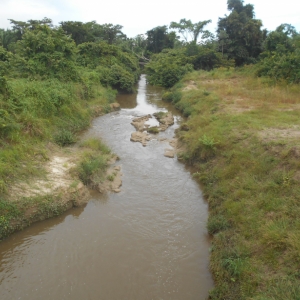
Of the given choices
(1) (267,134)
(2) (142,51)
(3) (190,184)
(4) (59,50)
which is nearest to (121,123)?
(4) (59,50)

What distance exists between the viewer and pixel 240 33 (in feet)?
114

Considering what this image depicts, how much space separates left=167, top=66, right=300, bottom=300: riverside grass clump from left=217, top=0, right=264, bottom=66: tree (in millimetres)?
20703

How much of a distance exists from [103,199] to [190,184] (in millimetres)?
3781

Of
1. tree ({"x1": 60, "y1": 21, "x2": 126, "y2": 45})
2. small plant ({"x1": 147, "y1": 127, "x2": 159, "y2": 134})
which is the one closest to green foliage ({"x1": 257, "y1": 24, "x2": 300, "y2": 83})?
small plant ({"x1": 147, "y1": 127, "x2": 159, "y2": 134})

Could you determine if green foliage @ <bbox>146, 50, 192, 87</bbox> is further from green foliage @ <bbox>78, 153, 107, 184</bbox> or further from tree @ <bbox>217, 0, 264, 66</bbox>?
green foliage @ <bbox>78, 153, 107, 184</bbox>

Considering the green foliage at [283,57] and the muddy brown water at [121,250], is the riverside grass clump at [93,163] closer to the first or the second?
the muddy brown water at [121,250]

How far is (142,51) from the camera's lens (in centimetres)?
5516

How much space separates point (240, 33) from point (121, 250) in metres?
34.7

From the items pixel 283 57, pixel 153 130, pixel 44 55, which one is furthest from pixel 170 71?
pixel 44 55

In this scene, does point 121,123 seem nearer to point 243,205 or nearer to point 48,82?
point 48,82

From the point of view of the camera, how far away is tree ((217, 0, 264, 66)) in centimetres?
3478

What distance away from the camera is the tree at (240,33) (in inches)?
1369

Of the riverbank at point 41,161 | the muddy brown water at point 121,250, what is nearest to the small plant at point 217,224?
the muddy brown water at point 121,250

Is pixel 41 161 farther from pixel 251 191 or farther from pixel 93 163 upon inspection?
pixel 251 191
